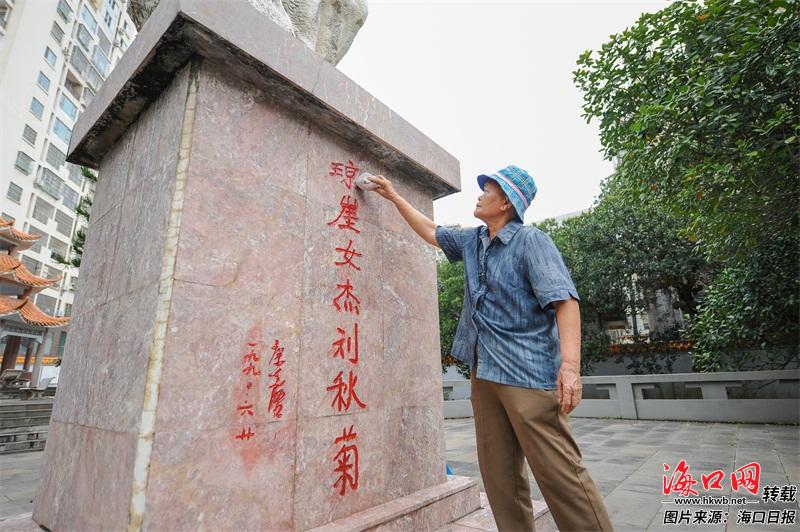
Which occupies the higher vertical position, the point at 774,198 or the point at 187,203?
the point at 774,198

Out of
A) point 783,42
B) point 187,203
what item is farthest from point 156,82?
point 783,42

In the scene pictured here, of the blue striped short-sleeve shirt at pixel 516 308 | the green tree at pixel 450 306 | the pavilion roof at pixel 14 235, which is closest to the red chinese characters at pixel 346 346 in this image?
the blue striped short-sleeve shirt at pixel 516 308

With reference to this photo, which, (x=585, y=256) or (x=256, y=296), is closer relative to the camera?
(x=256, y=296)

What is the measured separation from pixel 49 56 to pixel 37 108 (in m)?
3.78

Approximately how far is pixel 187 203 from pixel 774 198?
665 cm

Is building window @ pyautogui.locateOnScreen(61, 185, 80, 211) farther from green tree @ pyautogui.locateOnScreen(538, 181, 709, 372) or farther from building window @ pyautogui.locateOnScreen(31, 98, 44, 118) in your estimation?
green tree @ pyautogui.locateOnScreen(538, 181, 709, 372)

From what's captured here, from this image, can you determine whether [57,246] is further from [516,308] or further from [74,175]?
[516,308]

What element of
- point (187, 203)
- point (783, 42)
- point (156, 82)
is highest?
point (783, 42)

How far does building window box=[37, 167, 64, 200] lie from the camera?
86.8 feet

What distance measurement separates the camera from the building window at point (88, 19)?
98.1 feet

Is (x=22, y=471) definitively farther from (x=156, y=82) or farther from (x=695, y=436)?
(x=695, y=436)

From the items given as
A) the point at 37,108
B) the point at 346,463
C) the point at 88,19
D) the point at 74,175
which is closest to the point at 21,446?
the point at 346,463

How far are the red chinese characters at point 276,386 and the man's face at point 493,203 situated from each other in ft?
3.68

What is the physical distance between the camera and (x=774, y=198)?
512 cm
